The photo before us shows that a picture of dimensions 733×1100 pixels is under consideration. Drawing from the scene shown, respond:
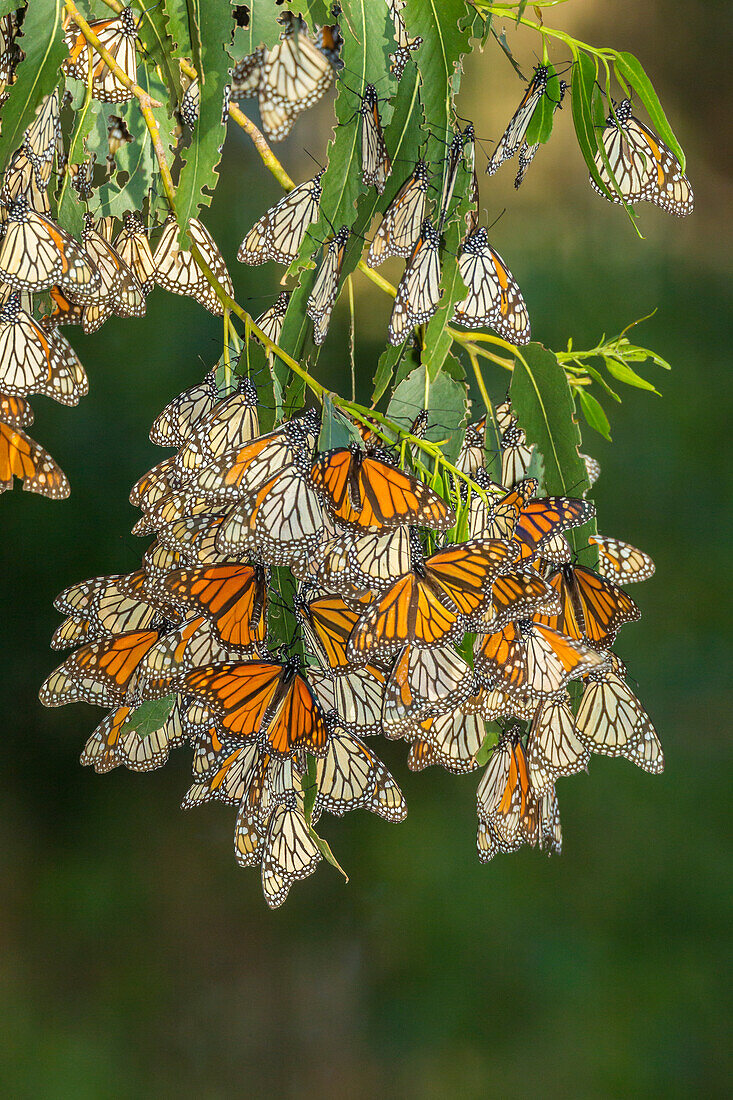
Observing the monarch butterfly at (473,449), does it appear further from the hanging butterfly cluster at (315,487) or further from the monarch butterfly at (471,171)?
the monarch butterfly at (471,171)

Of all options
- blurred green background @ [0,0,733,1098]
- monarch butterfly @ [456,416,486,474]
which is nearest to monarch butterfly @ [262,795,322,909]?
monarch butterfly @ [456,416,486,474]

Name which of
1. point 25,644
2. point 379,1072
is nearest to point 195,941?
point 379,1072

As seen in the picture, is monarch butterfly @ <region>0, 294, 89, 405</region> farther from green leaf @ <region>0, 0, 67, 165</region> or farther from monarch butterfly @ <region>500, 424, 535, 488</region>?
monarch butterfly @ <region>500, 424, 535, 488</region>

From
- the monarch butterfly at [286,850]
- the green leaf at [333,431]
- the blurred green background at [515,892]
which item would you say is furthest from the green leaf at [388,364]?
the blurred green background at [515,892]

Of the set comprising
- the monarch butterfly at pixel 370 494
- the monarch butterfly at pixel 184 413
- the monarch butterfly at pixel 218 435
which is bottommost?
the monarch butterfly at pixel 370 494

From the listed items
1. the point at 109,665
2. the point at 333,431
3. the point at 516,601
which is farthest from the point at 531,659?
the point at 109,665

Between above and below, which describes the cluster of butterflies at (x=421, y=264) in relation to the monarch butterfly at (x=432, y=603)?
above
